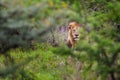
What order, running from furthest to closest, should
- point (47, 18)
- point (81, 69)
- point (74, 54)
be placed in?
point (81, 69), point (74, 54), point (47, 18)

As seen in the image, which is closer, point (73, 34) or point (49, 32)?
point (49, 32)

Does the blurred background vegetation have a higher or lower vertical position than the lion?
higher

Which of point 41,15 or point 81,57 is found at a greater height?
point 41,15

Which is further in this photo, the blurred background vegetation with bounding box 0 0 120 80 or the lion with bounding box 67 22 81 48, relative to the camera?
the lion with bounding box 67 22 81 48

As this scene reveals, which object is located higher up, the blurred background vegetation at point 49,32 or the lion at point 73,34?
the blurred background vegetation at point 49,32

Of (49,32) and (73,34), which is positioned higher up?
(49,32)

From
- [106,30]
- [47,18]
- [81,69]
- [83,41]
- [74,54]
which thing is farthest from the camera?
[81,69]

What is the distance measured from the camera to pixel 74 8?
5047 millimetres

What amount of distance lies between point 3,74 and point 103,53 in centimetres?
136

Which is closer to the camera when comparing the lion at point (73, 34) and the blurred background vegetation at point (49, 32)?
the blurred background vegetation at point (49, 32)

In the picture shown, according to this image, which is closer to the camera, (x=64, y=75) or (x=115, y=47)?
(x=115, y=47)

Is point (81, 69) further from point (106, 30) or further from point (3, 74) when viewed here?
point (3, 74)

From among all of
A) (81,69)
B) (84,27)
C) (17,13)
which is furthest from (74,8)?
(81,69)

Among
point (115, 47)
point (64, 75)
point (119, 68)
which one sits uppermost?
point (115, 47)
